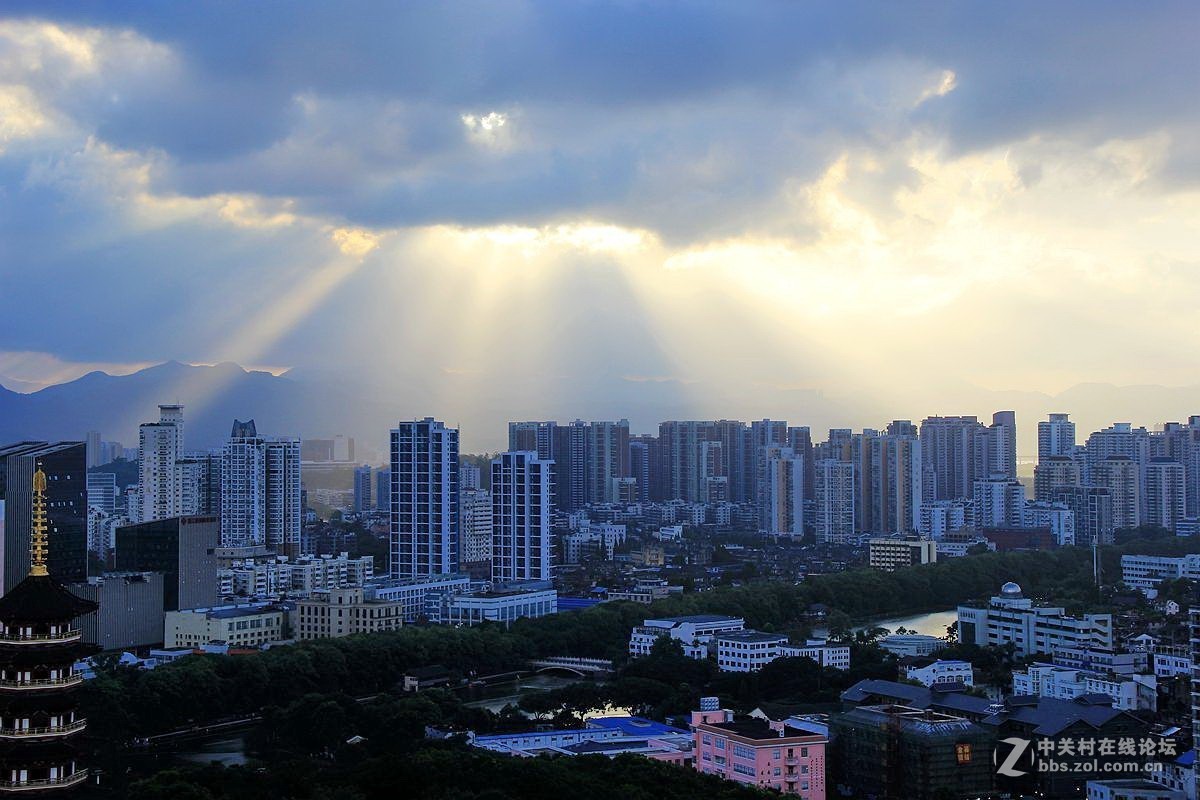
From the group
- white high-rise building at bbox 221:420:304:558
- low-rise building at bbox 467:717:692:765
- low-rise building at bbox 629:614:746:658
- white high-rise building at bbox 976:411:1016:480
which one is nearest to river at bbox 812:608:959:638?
low-rise building at bbox 629:614:746:658

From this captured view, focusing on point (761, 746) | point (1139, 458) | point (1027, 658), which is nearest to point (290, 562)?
point (1027, 658)

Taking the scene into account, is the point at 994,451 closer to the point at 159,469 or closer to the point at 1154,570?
the point at 1154,570

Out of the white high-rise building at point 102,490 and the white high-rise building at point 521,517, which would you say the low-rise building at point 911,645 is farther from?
the white high-rise building at point 102,490

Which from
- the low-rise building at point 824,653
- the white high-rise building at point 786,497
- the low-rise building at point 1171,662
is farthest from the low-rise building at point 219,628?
the white high-rise building at point 786,497

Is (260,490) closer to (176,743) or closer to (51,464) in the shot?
(51,464)

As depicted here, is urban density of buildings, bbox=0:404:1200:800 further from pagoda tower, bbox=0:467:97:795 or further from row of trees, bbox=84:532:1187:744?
row of trees, bbox=84:532:1187:744
